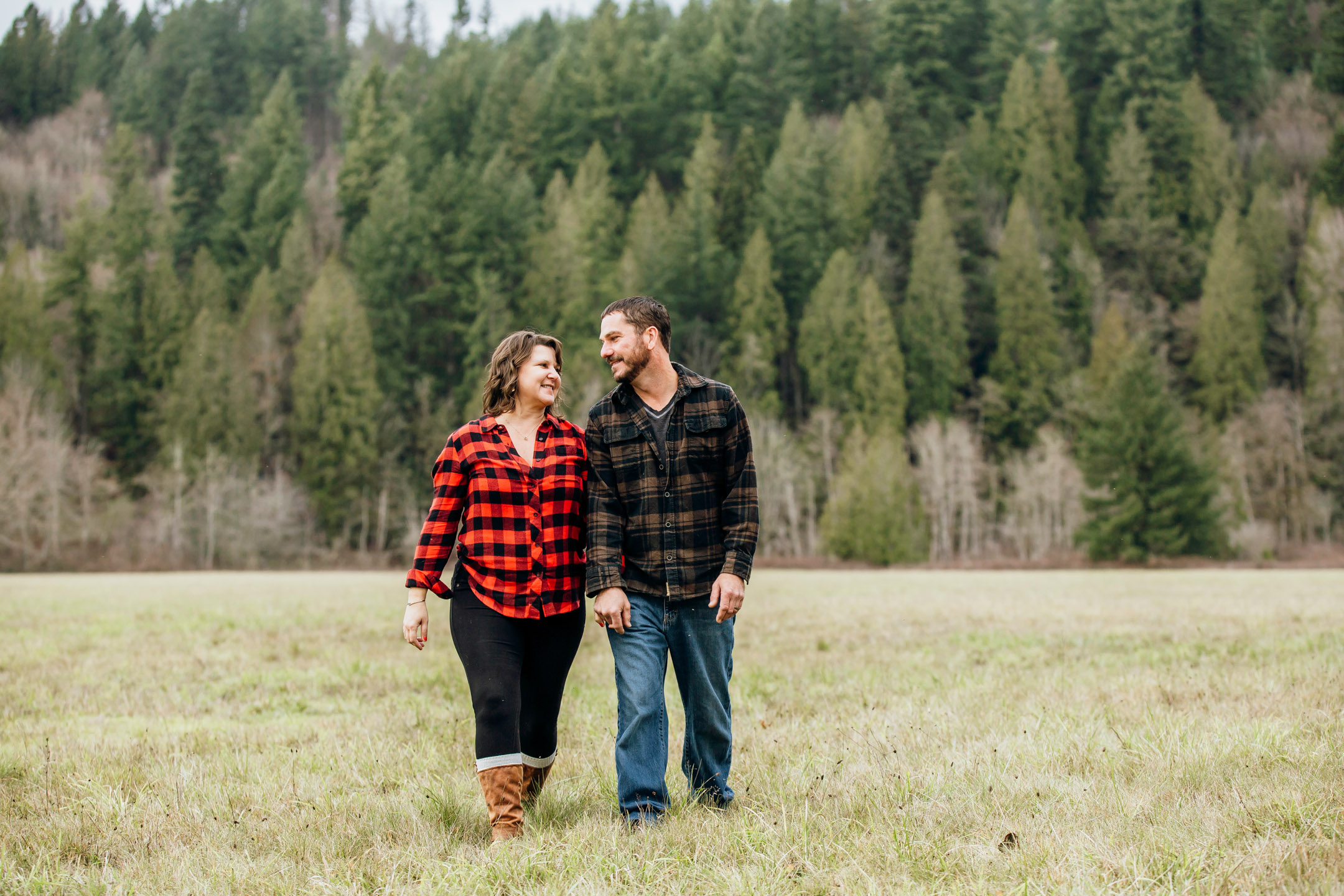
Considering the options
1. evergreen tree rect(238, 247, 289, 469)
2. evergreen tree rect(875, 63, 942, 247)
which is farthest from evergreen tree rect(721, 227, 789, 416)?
evergreen tree rect(238, 247, 289, 469)

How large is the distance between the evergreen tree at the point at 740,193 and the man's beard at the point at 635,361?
2815 inches

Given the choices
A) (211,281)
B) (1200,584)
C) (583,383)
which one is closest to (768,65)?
(583,383)

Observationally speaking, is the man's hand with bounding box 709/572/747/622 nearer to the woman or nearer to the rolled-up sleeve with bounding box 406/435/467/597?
the woman

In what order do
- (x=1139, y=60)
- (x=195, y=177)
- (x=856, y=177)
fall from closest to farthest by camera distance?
1. (x=856, y=177)
2. (x=1139, y=60)
3. (x=195, y=177)

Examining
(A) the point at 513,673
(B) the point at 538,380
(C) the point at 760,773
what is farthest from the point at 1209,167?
(A) the point at 513,673

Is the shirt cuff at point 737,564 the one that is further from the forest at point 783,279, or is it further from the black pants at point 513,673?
the forest at point 783,279

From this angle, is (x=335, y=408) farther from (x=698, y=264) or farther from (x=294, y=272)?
(x=698, y=264)

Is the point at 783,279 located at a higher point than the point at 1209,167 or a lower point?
lower

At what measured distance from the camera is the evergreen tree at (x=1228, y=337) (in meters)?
65.1

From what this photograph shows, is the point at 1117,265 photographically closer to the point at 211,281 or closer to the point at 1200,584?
the point at 1200,584

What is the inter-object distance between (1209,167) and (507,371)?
85354mm

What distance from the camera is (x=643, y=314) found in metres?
4.55

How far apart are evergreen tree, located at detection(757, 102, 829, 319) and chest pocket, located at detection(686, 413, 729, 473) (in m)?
69.2

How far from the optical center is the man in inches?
173
